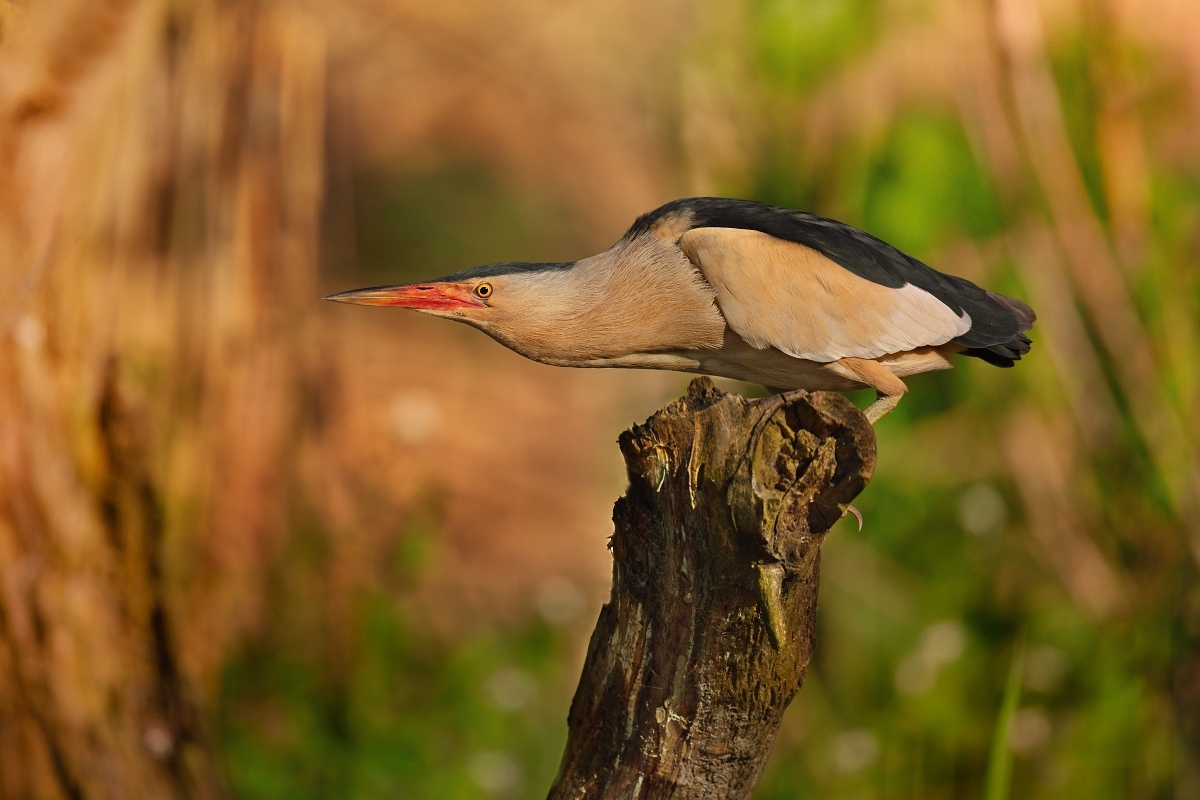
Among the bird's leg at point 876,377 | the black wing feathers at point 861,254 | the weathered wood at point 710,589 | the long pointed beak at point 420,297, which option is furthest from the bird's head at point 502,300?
the weathered wood at point 710,589

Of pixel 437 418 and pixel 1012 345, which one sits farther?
pixel 437 418

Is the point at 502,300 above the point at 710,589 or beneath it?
above

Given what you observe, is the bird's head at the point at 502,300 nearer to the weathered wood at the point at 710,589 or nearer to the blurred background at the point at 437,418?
the weathered wood at the point at 710,589

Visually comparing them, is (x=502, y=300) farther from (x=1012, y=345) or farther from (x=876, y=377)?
(x=1012, y=345)

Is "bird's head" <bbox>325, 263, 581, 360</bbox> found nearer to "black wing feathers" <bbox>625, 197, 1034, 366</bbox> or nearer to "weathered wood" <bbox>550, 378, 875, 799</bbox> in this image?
"black wing feathers" <bbox>625, 197, 1034, 366</bbox>

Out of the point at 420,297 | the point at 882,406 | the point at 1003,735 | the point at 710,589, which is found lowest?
the point at 1003,735

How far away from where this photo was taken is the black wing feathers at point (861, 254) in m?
2.30

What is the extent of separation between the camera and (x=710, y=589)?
160 centimetres

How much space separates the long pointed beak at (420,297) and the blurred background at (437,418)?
753 mm

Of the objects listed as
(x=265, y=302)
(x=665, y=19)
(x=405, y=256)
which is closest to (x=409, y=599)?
(x=265, y=302)

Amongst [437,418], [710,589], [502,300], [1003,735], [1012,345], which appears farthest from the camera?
[437,418]

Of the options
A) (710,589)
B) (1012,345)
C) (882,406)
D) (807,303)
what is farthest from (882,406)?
(710,589)

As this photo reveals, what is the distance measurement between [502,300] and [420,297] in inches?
6.5

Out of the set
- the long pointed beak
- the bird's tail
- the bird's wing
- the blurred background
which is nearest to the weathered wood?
the bird's wing
